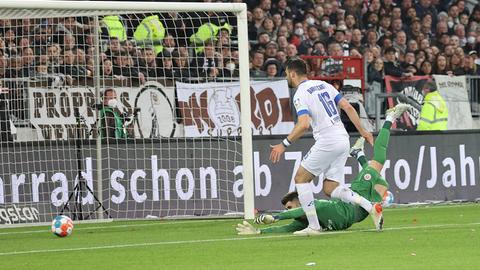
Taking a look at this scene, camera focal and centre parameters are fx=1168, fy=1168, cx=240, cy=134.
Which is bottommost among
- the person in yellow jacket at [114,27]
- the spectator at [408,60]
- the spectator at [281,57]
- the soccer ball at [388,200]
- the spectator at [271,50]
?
the soccer ball at [388,200]

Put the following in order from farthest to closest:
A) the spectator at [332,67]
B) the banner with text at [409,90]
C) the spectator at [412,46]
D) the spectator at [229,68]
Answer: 1. the spectator at [412,46]
2. the banner with text at [409,90]
3. the spectator at [332,67]
4. the spectator at [229,68]

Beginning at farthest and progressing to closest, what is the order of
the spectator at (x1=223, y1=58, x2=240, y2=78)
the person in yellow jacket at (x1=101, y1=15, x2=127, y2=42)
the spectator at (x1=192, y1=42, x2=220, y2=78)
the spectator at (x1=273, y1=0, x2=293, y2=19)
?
the spectator at (x1=273, y1=0, x2=293, y2=19) → the spectator at (x1=223, y1=58, x2=240, y2=78) → the spectator at (x1=192, y1=42, x2=220, y2=78) → the person in yellow jacket at (x1=101, y1=15, x2=127, y2=42)

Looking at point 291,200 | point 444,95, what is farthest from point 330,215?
point 444,95

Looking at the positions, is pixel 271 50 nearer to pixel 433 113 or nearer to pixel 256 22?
pixel 256 22

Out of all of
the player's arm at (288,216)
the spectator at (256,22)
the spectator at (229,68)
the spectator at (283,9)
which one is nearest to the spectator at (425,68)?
the spectator at (283,9)

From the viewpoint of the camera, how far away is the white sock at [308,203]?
43.3 ft

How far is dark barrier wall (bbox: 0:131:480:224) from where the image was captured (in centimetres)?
1728

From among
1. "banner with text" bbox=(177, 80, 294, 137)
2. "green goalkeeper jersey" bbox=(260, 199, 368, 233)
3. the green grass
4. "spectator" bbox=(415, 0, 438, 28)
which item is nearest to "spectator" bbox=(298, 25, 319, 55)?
"banner with text" bbox=(177, 80, 294, 137)

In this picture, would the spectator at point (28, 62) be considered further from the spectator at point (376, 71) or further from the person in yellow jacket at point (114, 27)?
the spectator at point (376, 71)

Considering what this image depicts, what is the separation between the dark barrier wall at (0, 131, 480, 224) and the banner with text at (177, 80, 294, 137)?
326 millimetres

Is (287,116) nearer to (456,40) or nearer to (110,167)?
(110,167)

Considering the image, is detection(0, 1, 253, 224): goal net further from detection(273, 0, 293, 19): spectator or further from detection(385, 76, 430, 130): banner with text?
detection(273, 0, 293, 19): spectator

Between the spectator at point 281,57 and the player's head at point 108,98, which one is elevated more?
the spectator at point 281,57

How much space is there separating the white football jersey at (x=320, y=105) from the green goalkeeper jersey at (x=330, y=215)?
804mm
